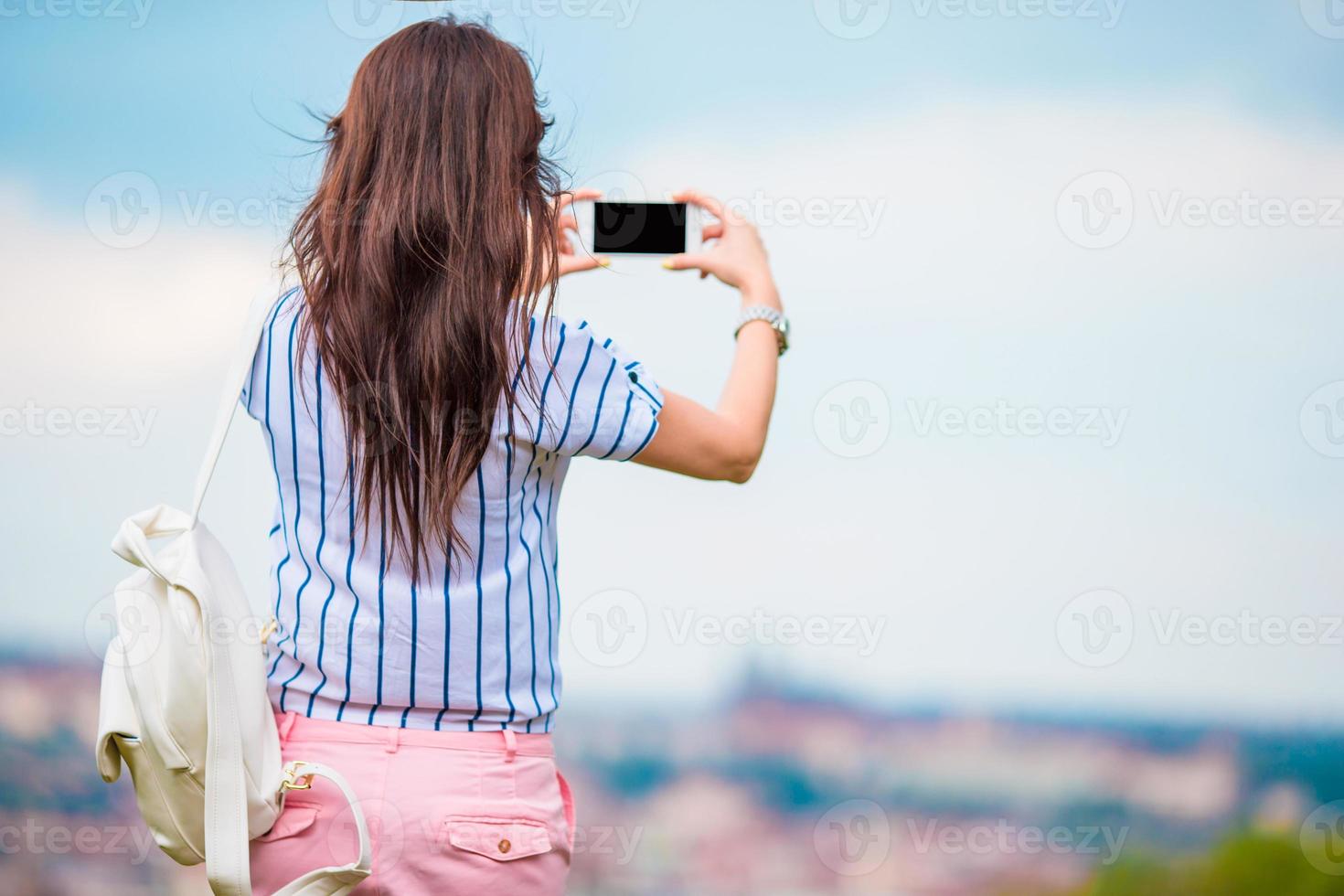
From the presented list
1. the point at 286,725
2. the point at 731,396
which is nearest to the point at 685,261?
the point at 731,396

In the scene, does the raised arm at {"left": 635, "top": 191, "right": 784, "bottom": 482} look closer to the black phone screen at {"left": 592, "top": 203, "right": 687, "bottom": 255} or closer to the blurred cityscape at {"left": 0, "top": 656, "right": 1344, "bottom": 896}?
the black phone screen at {"left": 592, "top": 203, "right": 687, "bottom": 255}

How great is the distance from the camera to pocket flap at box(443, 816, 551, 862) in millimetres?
1004

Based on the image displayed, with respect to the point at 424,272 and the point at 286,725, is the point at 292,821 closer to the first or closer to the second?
the point at 286,725

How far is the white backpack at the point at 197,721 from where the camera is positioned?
0.98 meters

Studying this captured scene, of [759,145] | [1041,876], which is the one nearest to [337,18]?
[759,145]

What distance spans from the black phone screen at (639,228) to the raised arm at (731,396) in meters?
0.03

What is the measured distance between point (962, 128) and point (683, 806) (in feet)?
5.53

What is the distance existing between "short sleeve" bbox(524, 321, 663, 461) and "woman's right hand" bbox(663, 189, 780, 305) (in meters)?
0.27

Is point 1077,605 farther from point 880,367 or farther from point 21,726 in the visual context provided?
point 21,726

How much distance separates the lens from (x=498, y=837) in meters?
1.02

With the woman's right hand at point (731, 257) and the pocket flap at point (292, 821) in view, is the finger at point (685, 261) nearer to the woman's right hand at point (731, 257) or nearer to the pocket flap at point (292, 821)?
the woman's right hand at point (731, 257)

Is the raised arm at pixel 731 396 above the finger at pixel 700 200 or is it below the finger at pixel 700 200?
below

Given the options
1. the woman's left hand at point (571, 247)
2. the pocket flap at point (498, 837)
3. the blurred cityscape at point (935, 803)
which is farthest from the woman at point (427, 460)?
the blurred cityscape at point (935, 803)

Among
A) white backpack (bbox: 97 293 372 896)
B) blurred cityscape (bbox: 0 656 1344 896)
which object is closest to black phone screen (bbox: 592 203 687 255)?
white backpack (bbox: 97 293 372 896)
